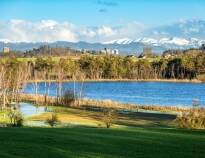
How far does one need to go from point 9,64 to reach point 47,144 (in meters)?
164

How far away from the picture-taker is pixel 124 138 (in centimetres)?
1930

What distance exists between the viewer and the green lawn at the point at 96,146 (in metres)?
15.0

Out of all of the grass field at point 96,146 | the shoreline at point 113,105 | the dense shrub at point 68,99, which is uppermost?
the grass field at point 96,146

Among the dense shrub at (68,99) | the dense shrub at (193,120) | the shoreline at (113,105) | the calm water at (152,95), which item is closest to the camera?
the dense shrub at (193,120)

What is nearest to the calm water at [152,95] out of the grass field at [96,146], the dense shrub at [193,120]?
the dense shrub at [193,120]

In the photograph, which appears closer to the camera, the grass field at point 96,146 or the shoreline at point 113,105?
the grass field at point 96,146

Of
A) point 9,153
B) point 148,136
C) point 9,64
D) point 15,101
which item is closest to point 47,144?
point 9,153

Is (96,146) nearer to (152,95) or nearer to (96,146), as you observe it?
(96,146)

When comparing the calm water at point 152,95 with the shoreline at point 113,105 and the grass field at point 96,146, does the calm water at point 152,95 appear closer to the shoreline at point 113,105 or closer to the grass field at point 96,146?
the shoreline at point 113,105

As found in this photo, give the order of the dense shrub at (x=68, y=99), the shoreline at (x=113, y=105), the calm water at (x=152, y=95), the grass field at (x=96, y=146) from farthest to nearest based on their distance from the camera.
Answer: the calm water at (x=152, y=95) < the dense shrub at (x=68, y=99) < the shoreline at (x=113, y=105) < the grass field at (x=96, y=146)

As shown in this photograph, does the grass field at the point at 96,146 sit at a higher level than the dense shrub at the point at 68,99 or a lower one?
higher

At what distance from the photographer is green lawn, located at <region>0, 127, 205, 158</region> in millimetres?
15039

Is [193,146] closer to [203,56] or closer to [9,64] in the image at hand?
[9,64]

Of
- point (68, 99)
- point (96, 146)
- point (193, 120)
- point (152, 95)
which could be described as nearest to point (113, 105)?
point (68, 99)
